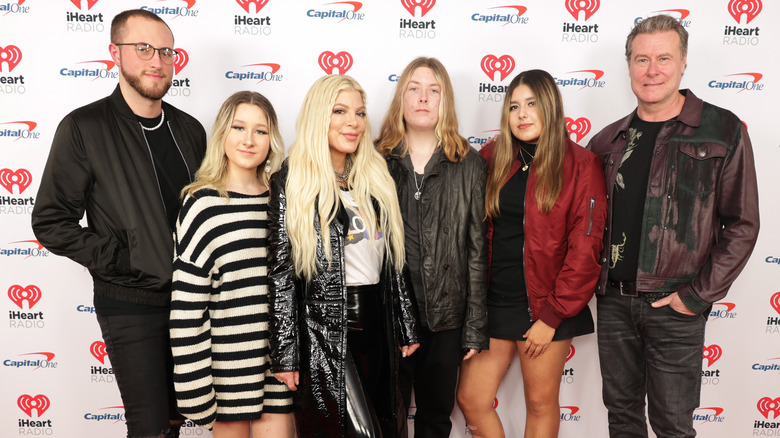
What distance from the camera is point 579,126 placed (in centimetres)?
315

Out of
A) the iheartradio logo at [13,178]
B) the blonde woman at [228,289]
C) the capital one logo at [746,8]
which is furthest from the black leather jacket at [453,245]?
the iheartradio logo at [13,178]

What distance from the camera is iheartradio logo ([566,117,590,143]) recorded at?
3143 mm

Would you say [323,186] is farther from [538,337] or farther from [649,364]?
[649,364]

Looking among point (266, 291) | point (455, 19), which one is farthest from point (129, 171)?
point (455, 19)

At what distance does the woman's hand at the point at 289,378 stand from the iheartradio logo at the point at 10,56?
2.61m

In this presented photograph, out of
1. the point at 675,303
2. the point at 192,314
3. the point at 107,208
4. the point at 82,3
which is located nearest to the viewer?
the point at 192,314

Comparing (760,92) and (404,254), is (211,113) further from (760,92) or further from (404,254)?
(760,92)

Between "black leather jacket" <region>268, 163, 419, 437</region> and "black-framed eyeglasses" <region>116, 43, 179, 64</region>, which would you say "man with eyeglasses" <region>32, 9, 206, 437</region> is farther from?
"black leather jacket" <region>268, 163, 419, 437</region>

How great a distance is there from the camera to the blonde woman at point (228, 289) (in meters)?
2.00

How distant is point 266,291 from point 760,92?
10.7 ft

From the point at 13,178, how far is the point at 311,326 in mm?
2395

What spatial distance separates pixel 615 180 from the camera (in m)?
2.50

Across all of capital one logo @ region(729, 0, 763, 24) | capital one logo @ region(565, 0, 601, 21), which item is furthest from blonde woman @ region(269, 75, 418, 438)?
capital one logo @ region(729, 0, 763, 24)

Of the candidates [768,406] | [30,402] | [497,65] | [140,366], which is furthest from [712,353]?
[30,402]
